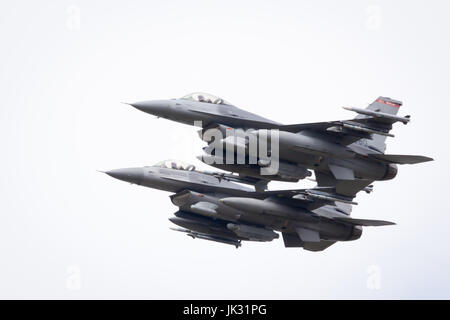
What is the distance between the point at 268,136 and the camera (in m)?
37.8

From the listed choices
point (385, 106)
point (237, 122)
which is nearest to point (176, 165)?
point (237, 122)

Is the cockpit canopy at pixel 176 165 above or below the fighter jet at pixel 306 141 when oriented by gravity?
below

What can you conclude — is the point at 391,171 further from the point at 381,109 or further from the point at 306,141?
the point at 306,141

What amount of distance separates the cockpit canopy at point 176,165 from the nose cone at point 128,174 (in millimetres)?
1102

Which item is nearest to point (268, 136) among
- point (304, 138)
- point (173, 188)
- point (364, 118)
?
point (304, 138)

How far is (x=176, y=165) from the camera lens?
43.3 meters

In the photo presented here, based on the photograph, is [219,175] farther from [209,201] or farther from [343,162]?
[343,162]

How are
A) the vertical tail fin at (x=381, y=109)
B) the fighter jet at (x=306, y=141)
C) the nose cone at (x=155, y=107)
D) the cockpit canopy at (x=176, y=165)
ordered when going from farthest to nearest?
the cockpit canopy at (x=176, y=165) → the vertical tail fin at (x=381, y=109) → the nose cone at (x=155, y=107) → the fighter jet at (x=306, y=141)

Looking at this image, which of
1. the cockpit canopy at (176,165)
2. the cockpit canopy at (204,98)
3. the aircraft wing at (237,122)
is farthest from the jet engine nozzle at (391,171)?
the cockpit canopy at (176,165)

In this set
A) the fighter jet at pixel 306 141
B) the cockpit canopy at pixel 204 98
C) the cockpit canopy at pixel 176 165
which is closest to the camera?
the fighter jet at pixel 306 141

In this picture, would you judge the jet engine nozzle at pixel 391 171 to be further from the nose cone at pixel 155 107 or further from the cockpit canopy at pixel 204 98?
the nose cone at pixel 155 107

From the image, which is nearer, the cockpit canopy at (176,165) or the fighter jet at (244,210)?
the fighter jet at (244,210)

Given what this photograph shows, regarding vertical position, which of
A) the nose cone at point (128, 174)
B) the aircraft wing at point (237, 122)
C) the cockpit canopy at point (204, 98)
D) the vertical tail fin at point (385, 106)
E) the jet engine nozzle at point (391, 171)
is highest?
the cockpit canopy at point (204, 98)

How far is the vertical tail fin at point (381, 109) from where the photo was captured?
133 ft
